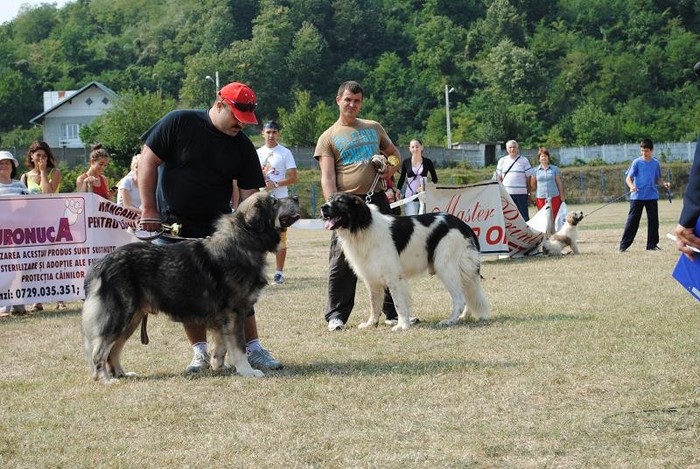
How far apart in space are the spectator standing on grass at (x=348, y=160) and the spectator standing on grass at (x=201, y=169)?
1.89 m

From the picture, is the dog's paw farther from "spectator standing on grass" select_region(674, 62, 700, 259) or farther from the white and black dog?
"spectator standing on grass" select_region(674, 62, 700, 259)

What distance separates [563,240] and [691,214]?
1293 cm

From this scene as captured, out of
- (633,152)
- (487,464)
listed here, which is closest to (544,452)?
(487,464)

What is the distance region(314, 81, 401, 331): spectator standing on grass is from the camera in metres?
9.20

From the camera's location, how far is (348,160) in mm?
9250

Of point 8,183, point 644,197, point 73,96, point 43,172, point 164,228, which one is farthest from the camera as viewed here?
point 73,96

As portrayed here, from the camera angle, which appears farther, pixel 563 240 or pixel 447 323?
pixel 563 240

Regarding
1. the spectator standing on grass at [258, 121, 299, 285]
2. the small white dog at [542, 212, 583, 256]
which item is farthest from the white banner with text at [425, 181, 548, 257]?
the spectator standing on grass at [258, 121, 299, 285]

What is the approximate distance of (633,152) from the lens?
7106cm

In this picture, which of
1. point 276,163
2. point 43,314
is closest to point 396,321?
point 43,314

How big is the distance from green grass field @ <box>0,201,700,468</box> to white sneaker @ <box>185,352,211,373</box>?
0.57ft

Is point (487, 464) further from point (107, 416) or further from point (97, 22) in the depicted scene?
point (97, 22)

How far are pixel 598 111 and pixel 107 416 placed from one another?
9091 centimetres

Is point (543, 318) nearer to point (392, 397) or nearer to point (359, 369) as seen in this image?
point (359, 369)
